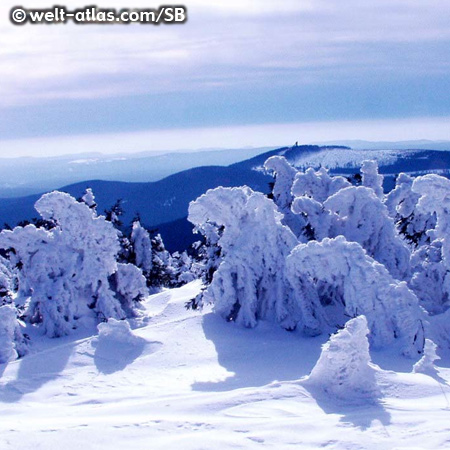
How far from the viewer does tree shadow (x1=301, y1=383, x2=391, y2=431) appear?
421 inches

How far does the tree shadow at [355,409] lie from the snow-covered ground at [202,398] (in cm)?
2

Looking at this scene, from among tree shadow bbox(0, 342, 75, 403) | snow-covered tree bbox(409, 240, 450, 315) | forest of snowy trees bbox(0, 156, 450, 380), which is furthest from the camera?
snow-covered tree bbox(409, 240, 450, 315)

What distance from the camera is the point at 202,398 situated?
12.3 m

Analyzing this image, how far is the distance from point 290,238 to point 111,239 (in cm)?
774

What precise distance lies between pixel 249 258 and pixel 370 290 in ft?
15.6

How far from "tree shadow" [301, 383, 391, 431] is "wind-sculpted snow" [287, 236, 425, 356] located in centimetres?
508

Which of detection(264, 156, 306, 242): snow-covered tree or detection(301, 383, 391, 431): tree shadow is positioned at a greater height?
detection(264, 156, 306, 242): snow-covered tree

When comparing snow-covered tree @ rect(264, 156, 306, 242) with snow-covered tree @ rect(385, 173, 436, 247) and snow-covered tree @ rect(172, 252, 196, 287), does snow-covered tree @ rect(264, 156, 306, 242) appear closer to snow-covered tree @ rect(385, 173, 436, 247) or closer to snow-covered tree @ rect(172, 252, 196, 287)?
snow-covered tree @ rect(385, 173, 436, 247)

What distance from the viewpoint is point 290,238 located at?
20188 mm

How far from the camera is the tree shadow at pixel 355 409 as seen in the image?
1069 centimetres

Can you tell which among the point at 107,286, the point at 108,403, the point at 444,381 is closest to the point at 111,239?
the point at 107,286

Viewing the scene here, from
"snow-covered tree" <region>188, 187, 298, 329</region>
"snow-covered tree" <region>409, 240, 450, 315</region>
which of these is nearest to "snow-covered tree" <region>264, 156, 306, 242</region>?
"snow-covered tree" <region>188, 187, 298, 329</region>

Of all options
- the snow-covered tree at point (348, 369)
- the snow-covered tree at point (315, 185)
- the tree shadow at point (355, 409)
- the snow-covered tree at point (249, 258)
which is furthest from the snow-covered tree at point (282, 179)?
the tree shadow at point (355, 409)

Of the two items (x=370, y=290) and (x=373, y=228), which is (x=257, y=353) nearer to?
(x=370, y=290)
